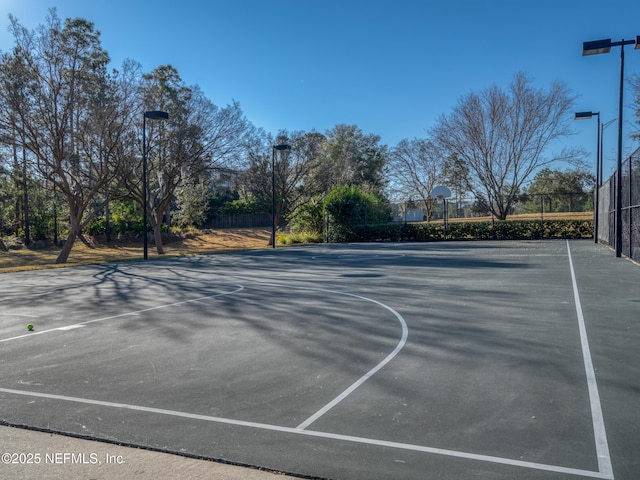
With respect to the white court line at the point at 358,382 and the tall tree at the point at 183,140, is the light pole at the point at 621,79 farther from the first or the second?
the tall tree at the point at 183,140

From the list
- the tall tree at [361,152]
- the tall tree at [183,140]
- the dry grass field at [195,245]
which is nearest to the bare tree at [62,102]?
the tall tree at [183,140]

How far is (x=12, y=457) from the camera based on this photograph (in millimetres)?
3645

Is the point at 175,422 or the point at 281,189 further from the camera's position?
the point at 281,189

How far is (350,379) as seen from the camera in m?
5.30

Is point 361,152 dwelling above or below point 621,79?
above

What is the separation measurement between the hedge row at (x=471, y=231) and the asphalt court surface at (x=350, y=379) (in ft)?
86.4

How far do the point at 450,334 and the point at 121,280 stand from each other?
11.7 m

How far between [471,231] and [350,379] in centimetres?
3413

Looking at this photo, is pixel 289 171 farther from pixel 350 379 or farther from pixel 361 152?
pixel 350 379

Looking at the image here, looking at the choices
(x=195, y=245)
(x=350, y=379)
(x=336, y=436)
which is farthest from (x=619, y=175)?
(x=195, y=245)

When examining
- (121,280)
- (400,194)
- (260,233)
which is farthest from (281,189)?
(121,280)


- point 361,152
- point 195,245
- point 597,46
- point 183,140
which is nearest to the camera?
point 597,46

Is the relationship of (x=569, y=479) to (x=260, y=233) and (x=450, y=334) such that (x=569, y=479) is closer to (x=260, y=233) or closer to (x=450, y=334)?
(x=450, y=334)

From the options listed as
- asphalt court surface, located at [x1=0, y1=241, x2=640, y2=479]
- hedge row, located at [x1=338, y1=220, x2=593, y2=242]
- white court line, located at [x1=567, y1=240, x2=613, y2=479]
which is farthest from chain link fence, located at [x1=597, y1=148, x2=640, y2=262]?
hedge row, located at [x1=338, y1=220, x2=593, y2=242]
